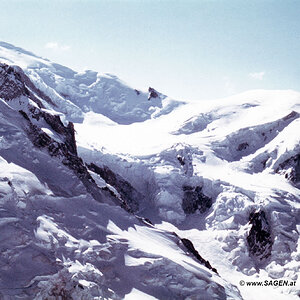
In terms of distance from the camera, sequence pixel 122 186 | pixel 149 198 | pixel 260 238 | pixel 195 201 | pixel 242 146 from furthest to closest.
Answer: pixel 242 146
pixel 149 198
pixel 122 186
pixel 195 201
pixel 260 238

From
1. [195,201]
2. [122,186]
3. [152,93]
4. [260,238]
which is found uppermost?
[152,93]

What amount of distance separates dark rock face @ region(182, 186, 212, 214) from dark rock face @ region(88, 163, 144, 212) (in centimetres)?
501

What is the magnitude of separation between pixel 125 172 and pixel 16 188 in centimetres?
2202

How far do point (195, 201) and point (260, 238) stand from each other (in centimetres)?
835

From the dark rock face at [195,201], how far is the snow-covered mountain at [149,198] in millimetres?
111

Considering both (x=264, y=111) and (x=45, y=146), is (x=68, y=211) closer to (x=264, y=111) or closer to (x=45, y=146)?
(x=45, y=146)

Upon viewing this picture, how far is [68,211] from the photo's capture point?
69.9 feet

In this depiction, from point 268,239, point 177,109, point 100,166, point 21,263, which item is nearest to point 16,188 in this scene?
point 21,263

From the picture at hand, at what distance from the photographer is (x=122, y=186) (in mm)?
39594

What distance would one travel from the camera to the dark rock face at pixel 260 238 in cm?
3250

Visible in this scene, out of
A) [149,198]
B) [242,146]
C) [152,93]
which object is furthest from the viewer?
[152,93]

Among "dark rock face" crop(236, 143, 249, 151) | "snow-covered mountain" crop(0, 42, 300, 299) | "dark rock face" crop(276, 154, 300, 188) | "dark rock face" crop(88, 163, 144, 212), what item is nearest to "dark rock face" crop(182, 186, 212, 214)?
"snow-covered mountain" crop(0, 42, 300, 299)

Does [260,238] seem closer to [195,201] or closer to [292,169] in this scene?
[195,201]

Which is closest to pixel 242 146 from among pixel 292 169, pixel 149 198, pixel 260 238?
pixel 292 169
